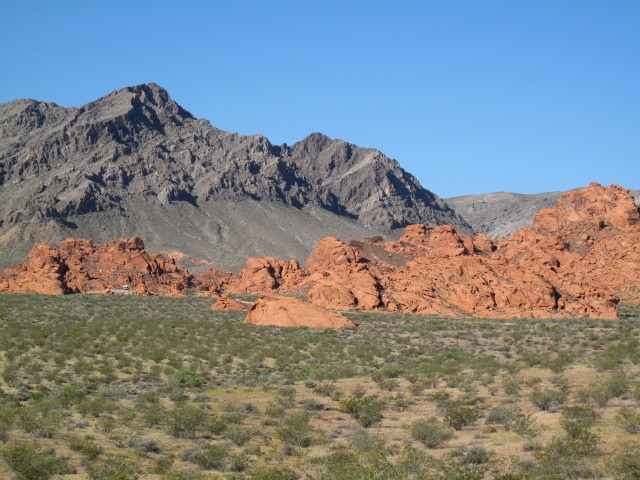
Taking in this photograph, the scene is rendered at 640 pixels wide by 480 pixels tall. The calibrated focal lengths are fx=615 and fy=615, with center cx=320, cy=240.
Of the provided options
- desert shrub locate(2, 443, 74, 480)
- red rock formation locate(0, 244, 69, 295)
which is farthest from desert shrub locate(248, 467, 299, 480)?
red rock formation locate(0, 244, 69, 295)

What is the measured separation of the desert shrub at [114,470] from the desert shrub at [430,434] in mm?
6076

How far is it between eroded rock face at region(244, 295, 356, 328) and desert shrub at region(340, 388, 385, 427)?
20646 millimetres

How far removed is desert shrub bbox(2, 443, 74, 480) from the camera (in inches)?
435

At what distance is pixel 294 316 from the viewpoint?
3962 centimetres

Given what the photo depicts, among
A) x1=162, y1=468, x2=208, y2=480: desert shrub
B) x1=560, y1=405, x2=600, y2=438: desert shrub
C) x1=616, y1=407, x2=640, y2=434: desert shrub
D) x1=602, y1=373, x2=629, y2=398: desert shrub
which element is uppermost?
Answer: x1=602, y1=373, x2=629, y2=398: desert shrub

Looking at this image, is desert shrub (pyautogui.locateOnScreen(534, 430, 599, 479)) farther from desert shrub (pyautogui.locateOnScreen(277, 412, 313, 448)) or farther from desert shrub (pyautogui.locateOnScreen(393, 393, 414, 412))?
desert shrub (pyautogui.locateOnScreen(393, 393, 414, 412))

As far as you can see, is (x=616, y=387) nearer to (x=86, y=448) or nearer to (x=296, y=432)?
(x=296, y=432)

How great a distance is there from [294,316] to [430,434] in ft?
86.0

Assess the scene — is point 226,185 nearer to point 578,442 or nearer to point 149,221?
point 149,221

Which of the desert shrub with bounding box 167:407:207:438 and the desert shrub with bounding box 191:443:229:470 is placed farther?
the desert shrub with bounding box 167:407:207:438

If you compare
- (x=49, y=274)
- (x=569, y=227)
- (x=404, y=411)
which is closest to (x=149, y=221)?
(x=49, y=274)

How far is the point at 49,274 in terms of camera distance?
68.5m

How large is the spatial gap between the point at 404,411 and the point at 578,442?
19.0 ft

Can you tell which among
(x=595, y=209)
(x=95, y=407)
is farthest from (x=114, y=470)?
(x=595, y=209)
